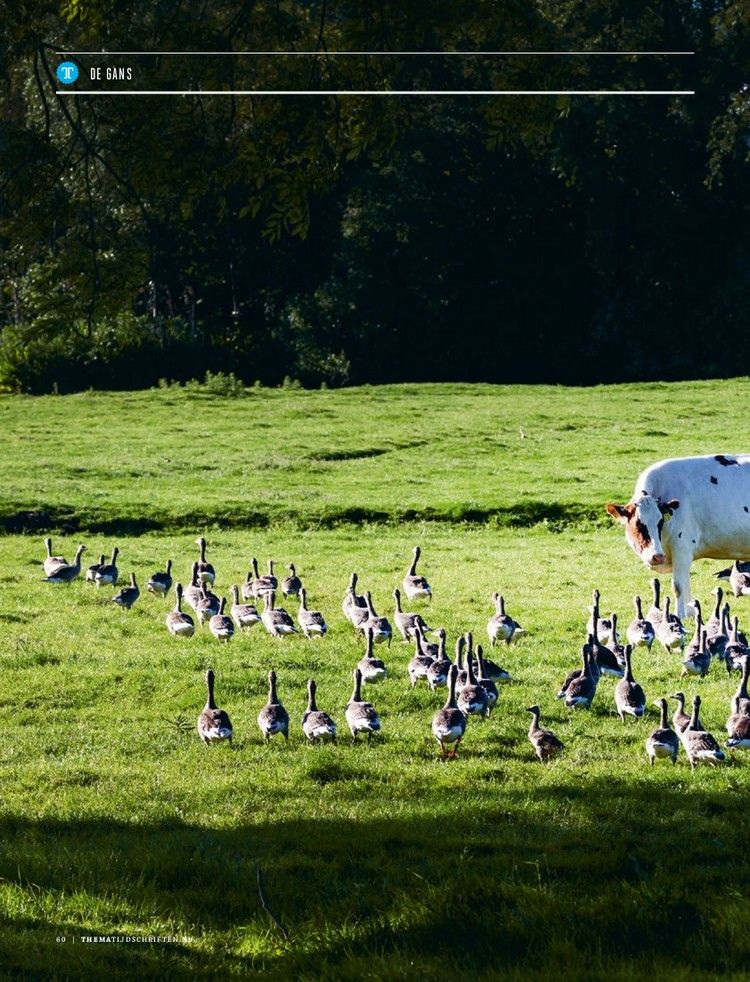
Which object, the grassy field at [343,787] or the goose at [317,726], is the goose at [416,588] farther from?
the goose at [317,726]

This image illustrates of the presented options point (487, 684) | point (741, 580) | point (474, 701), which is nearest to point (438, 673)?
point (487, 684)

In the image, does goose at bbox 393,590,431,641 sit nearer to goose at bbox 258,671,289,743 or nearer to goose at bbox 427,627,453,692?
goose at bbox 427,627,453,692

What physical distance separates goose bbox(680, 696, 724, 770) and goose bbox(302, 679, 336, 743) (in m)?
3.55

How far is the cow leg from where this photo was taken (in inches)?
851

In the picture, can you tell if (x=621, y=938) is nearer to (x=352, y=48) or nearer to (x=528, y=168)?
(x=352, y=48)

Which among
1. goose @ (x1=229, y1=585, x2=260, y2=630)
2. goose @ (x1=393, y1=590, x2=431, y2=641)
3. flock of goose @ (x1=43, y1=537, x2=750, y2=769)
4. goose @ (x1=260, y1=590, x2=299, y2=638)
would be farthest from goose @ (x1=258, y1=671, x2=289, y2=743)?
goose @ (x1=229, y1=585, x2=260, y2=630)

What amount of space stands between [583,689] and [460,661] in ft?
4.78

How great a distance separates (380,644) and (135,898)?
9.95 metres

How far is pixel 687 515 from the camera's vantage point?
22359 millimetres

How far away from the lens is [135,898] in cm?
962

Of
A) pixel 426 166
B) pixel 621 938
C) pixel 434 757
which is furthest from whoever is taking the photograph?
pixel 426 166

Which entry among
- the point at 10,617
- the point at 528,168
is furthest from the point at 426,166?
the point at 10,617

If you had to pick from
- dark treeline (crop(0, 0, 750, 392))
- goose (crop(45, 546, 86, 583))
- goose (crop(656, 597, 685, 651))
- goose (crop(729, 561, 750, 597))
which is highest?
dark treeline (crop(0, 0, 750, 392))

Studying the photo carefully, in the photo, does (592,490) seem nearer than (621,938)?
No
